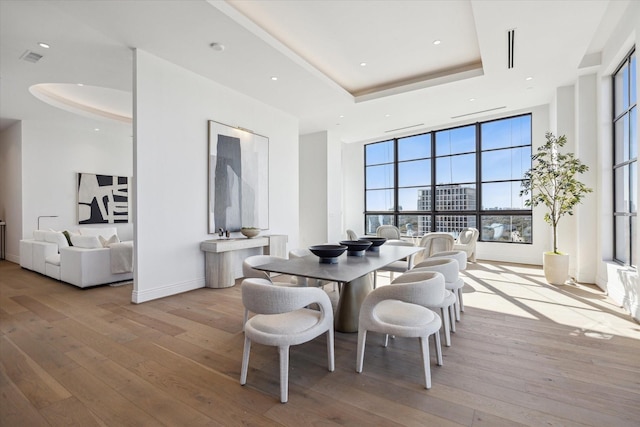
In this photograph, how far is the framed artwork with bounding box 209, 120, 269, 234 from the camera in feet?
15.4

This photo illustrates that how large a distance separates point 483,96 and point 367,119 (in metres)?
2.29

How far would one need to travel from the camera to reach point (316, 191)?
7.58m

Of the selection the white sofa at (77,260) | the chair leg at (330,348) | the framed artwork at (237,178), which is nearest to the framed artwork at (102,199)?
the white sofa at (77,260)

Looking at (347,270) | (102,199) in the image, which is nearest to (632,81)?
(347,270)

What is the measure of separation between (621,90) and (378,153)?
5.47 m

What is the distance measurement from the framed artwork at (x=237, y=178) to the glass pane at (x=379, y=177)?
4264 millimetres

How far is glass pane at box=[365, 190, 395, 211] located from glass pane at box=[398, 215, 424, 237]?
0.48m

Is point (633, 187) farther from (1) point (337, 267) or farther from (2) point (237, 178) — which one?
(2) point (237, 178)

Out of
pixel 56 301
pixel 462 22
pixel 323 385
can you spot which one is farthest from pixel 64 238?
pixel 462 22

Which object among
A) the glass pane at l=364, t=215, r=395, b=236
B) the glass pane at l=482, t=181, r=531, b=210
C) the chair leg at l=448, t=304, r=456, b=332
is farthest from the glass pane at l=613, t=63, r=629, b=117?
the glass pane at l=364, t=215, r=395, b=236

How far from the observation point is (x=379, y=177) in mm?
9023

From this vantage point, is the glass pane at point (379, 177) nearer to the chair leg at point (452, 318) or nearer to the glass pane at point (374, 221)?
the glass pane at point (374, 221)

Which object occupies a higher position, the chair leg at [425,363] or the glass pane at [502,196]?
the glass pane at [502,196]

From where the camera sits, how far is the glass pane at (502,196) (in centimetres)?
676
